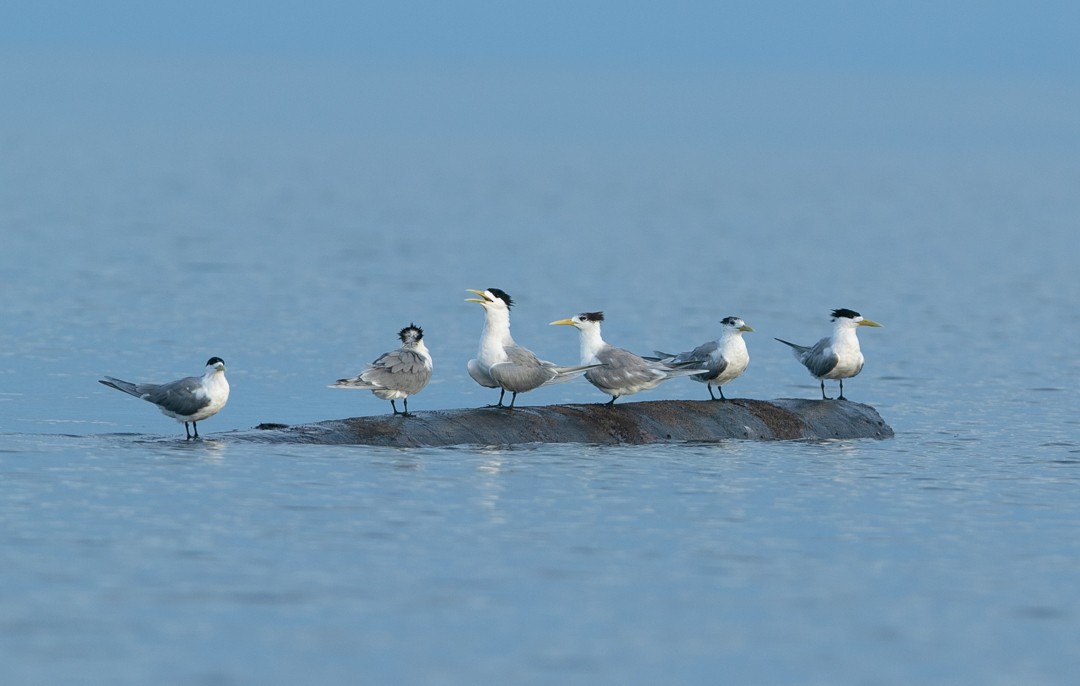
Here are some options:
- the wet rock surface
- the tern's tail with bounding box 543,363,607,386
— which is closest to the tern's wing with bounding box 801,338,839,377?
the wet rock surface

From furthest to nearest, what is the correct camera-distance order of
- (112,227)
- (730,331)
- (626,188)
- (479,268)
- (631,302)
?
(626,188) → (112,227) → (479,268) → (631,302) → (730,331)

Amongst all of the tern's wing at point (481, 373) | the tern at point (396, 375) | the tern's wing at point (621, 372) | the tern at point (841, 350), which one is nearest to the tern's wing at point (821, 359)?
the tern at point (841, 350)

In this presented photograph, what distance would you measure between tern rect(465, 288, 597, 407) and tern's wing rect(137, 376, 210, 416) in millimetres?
3136

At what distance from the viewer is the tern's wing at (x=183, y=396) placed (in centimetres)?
1909

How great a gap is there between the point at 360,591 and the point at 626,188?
88592 millimetres

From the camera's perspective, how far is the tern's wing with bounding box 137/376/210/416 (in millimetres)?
19094

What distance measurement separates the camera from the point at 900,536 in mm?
16312

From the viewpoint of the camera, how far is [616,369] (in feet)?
69.6

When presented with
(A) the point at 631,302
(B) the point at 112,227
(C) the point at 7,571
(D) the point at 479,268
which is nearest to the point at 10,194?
(B) the point at 112,227

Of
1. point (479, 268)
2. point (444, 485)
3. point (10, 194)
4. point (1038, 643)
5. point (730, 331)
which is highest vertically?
point (10, 194)

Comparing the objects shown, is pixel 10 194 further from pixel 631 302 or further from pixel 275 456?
pixel 275 456

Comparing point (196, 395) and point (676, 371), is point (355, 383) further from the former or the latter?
point (676, 371)

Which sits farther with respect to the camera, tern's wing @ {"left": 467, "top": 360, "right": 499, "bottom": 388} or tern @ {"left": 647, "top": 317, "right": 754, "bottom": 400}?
tern @ {"left": 647, "top": 317, "right": 754, "bottom": 400}

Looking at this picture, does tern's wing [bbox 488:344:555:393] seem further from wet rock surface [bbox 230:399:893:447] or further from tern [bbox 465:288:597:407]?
wet rock surface [bbox 230:399:893:447]
